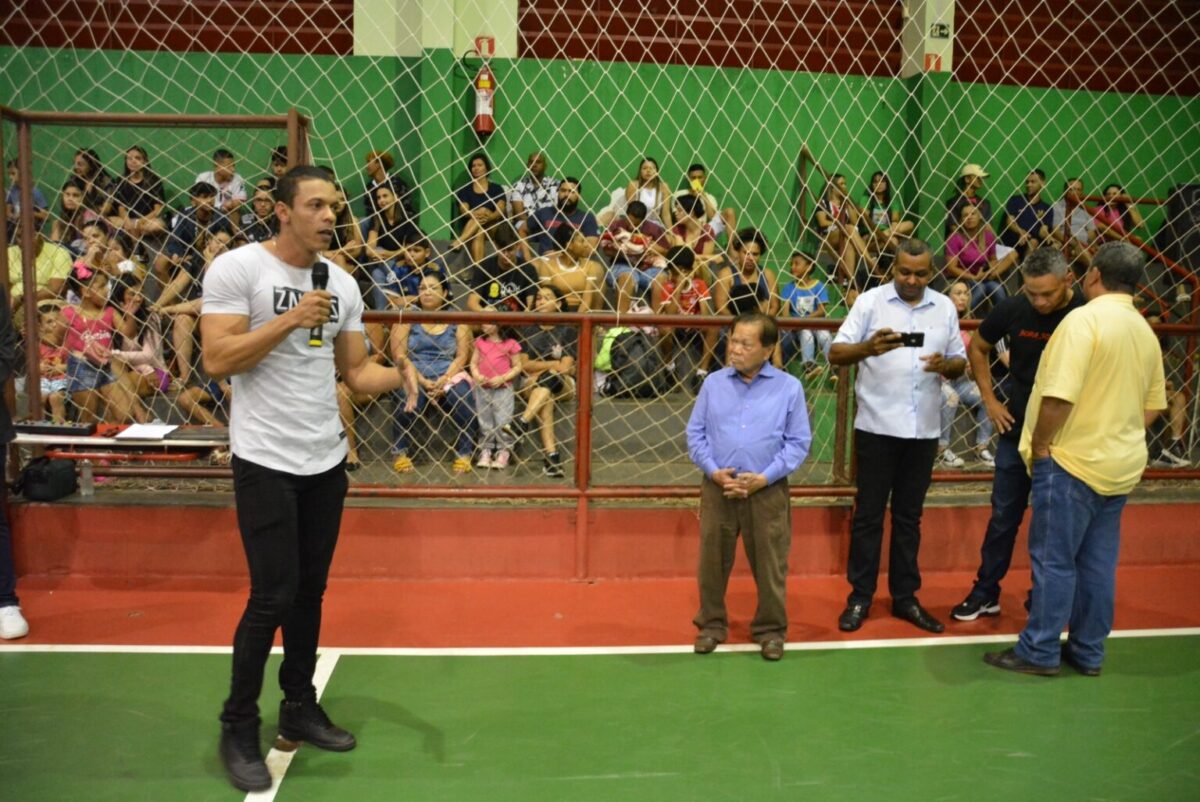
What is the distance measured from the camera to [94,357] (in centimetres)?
596

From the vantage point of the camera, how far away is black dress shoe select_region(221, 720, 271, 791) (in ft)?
10.7

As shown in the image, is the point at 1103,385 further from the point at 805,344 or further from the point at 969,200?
the point at 969,200

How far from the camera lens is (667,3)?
9.57 meters

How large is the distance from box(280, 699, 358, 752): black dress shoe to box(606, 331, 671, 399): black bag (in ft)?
11.6

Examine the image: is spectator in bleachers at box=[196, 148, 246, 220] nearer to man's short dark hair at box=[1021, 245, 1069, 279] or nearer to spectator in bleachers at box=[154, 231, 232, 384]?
spectator in bleachers at box=[154, 231, 232, 384]

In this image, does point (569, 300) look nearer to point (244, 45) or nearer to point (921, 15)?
point (244, 45)

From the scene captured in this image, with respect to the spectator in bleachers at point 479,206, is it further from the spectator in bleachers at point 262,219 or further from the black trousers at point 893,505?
the black trousers at point 893,505

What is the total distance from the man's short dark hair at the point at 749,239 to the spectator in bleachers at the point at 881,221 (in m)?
0.82

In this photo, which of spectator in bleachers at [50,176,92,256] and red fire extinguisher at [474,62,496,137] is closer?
spectator in bleachers at [50,176,92,256]

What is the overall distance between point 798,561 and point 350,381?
2907 mm

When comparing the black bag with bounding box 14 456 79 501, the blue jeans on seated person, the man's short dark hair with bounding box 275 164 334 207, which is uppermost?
the man's short dark hair with bounding box 275 164 334 207

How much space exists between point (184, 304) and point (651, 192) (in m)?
3.90

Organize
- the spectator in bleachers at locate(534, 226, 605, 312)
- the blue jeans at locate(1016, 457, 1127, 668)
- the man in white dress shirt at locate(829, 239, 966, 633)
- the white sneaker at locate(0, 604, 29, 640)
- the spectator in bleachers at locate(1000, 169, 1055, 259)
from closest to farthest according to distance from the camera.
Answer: the blue jeans at locate(1016, 457, 1127, 668), the white sneaker at locate(0, 604, 29, 640), the man in white dress shirt at locate(829, 239, 966, 633), the spectator in bleachers at locate(534, 226, 605, 312), the spectator in bleachers at locate(1000, 169, 1055, 259)

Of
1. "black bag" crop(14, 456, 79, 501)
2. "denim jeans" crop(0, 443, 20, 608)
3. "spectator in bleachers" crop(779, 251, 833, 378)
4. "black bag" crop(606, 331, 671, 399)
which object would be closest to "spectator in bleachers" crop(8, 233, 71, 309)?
"black bag" crop(14, 456, 79, 501)
